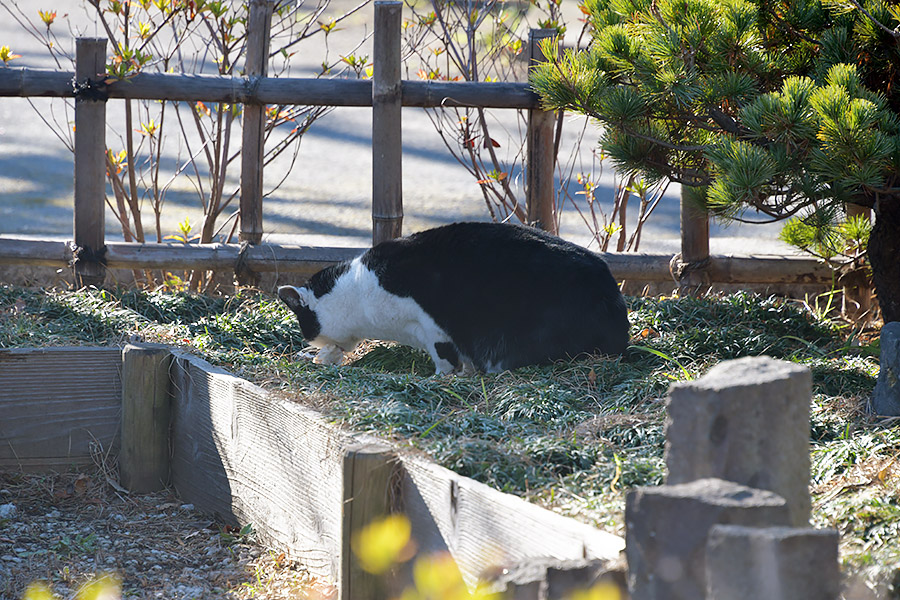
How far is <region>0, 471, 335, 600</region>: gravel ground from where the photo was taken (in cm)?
266

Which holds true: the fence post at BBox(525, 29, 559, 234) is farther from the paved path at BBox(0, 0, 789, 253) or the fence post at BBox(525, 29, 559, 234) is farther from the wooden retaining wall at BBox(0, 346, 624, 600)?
the paved path at BBox(0, 0, 789, 253)

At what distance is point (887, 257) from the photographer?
393cm

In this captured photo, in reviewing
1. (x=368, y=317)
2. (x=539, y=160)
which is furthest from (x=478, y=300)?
(x=539, y=160)

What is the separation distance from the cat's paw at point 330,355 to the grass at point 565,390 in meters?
0.09

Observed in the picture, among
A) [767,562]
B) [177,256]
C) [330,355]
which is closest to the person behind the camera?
[767,562]

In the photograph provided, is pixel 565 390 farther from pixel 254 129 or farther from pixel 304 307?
pixel 254 129

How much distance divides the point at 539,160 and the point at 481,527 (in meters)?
3.21

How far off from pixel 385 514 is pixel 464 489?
0.33m

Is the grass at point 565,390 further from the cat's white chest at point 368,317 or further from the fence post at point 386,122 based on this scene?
the fence post at point 386,122

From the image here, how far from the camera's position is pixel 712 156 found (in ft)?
11.1

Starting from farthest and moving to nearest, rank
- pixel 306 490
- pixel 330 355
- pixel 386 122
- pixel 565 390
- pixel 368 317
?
pixel 386 122
pixel 330 355
pixel 368 317
pixel 565 390
pixel 306 490

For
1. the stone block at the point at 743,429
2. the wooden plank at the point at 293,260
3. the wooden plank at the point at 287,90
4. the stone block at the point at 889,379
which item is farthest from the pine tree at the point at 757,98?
the stone block at the point at 743,429

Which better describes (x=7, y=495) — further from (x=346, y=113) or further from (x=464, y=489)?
(x=346, y=113)

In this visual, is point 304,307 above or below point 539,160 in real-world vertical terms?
below
